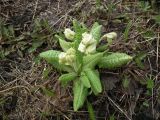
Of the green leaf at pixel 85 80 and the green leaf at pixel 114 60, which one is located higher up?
the green leaf at pixel 114 60

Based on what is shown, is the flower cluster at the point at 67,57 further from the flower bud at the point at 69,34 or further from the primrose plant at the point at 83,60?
the flower bud at the point at 69,34

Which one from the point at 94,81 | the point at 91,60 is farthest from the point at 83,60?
the point at 94,81

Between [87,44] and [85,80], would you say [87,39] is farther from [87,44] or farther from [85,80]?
[85,80]

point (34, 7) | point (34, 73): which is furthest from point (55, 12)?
point (34, 73)

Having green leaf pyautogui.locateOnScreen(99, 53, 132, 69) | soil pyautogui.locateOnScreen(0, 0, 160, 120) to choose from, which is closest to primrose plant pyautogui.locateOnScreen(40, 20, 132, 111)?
green leaf pyautogui.locateOnScreen(99, 53, 132, 69)

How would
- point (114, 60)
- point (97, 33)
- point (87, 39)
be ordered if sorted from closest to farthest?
1. point (87, 39)
2. point (114, 60)
3. point (97, 33)

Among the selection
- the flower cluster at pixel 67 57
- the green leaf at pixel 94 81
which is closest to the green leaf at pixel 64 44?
the flower cluster at pixel 67 57
